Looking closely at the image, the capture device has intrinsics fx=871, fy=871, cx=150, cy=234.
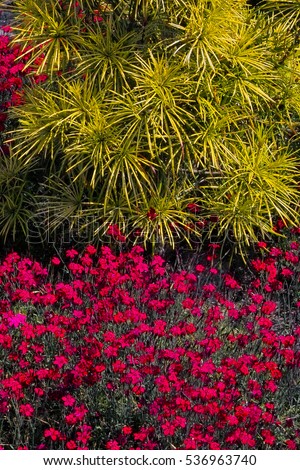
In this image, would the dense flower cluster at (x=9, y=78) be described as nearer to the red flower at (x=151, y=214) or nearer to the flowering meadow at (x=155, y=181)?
the flowering meadow at (x=155, y=181)

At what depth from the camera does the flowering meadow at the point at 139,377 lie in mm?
3600

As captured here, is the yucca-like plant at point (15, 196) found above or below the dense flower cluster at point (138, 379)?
above

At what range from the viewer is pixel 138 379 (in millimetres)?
3613

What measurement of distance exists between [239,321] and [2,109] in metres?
2.78

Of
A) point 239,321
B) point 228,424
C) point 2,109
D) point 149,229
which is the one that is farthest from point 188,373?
point 2,109

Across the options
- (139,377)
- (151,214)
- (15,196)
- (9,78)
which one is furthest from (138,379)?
(9,78)

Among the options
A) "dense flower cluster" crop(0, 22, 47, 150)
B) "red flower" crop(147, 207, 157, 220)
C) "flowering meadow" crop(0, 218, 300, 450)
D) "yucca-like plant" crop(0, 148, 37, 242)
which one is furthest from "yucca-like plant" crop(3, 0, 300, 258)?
"dense flower cluster" crop(0, 22, 47, 150)

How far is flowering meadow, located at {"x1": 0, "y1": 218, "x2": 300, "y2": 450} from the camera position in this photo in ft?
11.8

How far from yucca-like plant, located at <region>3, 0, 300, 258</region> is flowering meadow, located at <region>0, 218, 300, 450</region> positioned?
1.79ft

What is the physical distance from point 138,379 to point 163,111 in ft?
6.11

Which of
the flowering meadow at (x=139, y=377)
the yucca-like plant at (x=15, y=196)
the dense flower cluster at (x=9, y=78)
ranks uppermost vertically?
the dense flower cluster at (x=9, y=78)

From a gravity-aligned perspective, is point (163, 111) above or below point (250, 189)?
above

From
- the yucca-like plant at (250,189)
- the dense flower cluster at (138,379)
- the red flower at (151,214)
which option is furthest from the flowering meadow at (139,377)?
the yucca-like plant at (250,189)

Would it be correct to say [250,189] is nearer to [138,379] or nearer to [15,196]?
[15,196]
